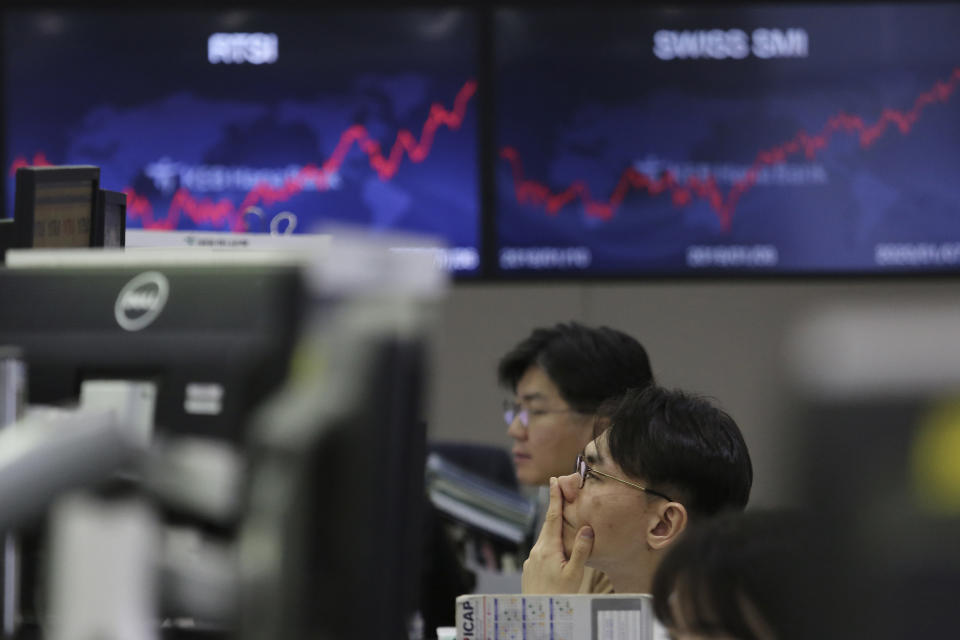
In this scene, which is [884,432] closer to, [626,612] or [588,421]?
[626,612]

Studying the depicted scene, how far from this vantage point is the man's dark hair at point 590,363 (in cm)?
241

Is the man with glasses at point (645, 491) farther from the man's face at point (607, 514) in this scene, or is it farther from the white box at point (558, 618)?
the white box at point (558, 618)

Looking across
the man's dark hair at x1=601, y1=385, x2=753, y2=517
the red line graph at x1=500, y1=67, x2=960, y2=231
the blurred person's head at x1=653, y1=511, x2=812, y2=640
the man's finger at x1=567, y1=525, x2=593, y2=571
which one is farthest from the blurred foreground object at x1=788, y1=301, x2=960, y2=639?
the red line graph at x1=500, y1=67, x2=960, y2=231

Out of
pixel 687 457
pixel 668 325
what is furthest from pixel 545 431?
pixel 668 325

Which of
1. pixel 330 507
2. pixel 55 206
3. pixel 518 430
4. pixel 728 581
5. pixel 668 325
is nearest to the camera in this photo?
pixel 330 507

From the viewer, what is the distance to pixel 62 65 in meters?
3.34

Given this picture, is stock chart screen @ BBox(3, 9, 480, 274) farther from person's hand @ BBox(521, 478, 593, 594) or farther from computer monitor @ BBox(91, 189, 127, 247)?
computer monitor @ BBox(91, 189, 127, 247)

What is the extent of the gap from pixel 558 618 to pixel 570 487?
19.2 inches

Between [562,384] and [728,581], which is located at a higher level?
→ [562,384]

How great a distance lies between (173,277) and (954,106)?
2927 millimetres

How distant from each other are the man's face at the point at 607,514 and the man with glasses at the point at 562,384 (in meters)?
0.71

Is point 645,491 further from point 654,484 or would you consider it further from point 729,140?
point 729,140

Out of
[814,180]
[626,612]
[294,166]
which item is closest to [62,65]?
[294,166]

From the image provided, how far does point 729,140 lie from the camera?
10.9ft
